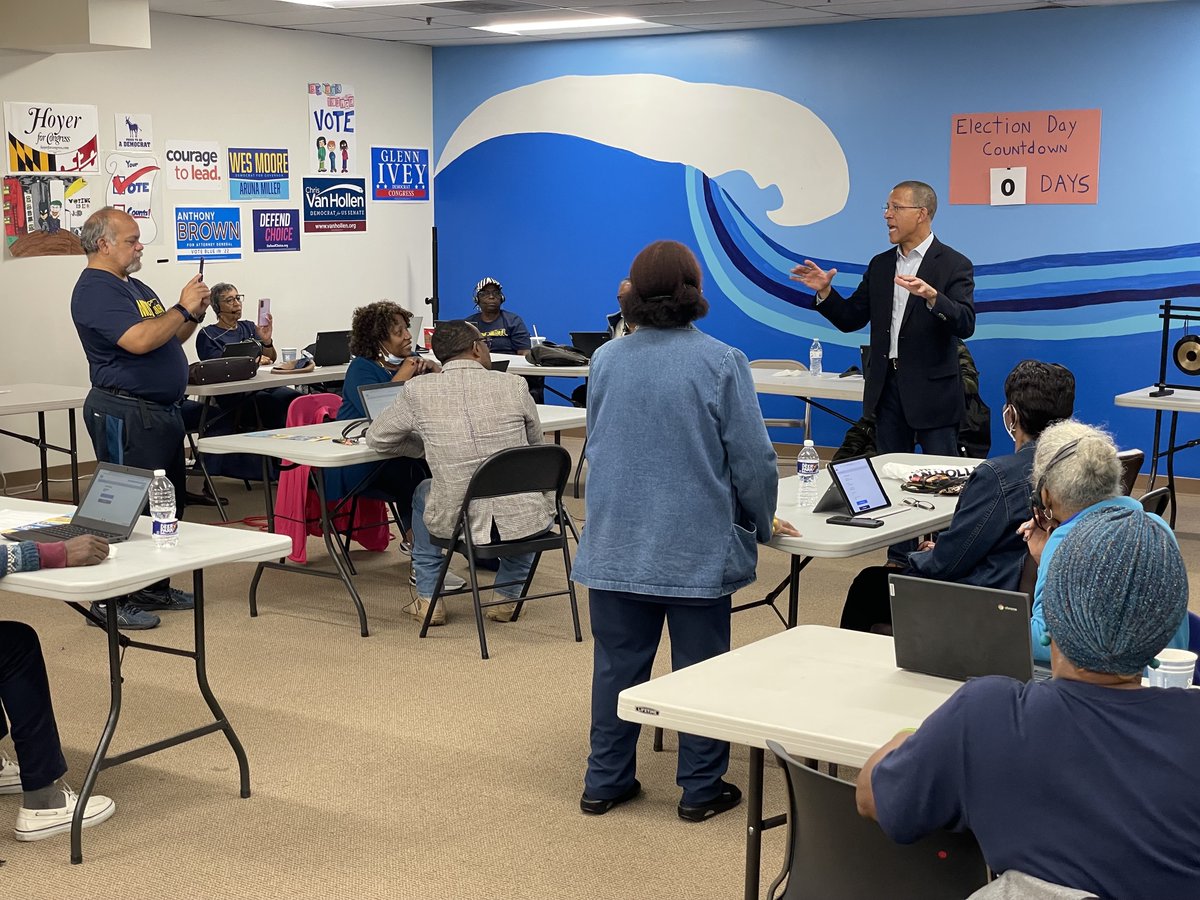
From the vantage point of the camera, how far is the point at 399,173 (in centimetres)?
1099

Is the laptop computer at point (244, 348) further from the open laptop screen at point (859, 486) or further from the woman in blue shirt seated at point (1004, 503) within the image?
the woman in blue shirt seated at point (1004, 503)

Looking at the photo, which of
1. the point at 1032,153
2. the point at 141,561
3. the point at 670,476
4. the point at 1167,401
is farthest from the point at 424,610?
the point at 1032,153

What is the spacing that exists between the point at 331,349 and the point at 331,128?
2.43 m

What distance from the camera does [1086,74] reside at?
8562mm

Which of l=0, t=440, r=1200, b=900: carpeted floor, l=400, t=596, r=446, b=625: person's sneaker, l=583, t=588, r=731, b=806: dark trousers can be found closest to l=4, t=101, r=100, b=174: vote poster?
l=0, t=440, r=1200, b=900: carpeted floor

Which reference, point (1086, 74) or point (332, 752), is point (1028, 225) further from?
point (332, 752)

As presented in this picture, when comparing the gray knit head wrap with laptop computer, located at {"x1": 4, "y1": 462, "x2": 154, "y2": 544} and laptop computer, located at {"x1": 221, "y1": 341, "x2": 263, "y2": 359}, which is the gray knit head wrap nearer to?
laptop computer, located at {"x1": 4, "y1": 462, "x2": 154, "y2": 544}

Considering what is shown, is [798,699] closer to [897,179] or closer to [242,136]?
[897,179]

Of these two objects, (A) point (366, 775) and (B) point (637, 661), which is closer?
(B) point (637, 661)

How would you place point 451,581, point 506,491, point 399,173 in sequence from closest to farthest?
1. point 506,491
2. point 451,581
3. point 399,173

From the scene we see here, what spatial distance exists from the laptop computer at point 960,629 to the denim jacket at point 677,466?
2.47 feet

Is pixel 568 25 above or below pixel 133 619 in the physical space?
above

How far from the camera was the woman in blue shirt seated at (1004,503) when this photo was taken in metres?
Result: 3.57

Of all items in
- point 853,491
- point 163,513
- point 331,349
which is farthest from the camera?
point 331,349
